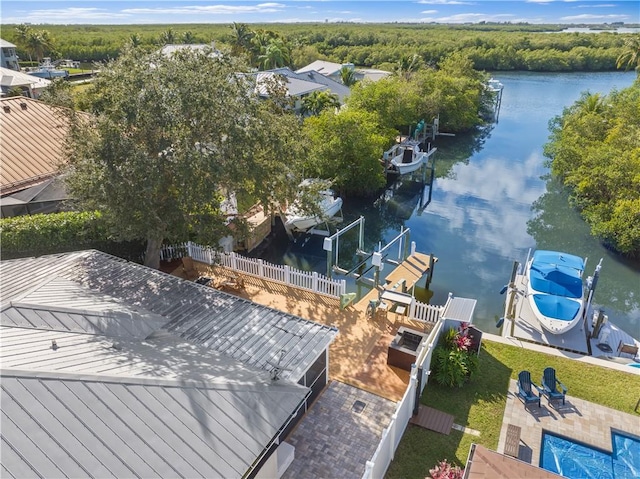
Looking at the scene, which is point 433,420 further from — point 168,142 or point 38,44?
point 38,44

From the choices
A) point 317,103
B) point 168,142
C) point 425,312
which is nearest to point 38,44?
point 317,103

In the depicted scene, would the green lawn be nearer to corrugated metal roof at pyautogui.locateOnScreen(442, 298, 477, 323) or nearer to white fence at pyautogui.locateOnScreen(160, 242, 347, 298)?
corrugated metal roof at pyautogui.locateOnScreen(442, 298, 477, 323)

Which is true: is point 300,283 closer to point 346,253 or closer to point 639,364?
point 346,253

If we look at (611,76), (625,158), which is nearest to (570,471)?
(625,158)

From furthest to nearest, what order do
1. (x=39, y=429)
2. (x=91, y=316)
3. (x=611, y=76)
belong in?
(x=611, y=76) < (x=91, y=316) < (x=39, y=429)

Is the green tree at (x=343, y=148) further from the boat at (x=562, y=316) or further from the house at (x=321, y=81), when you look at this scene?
the house at (x=321, y=81)

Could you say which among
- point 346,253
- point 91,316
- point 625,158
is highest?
point 91,316

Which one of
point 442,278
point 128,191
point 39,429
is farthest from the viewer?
point 442,278
